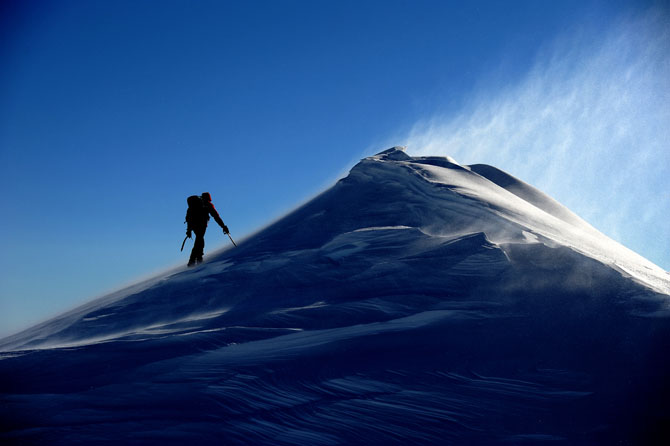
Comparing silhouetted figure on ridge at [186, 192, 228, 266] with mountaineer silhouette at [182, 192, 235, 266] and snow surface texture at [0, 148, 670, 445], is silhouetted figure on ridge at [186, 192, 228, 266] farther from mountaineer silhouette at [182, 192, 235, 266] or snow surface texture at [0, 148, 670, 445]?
snow surface texture at [0, 148, 670, 445]

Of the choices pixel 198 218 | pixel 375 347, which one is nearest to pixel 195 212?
pixel 198 218

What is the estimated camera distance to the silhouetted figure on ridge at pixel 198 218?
15.4 metres

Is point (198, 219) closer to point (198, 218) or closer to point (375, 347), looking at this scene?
point (198, 218)

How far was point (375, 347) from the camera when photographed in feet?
29.2

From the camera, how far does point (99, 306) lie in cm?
1308

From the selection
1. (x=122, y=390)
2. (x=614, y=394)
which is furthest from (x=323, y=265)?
(x=614, y=394)

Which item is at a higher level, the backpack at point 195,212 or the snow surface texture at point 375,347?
the backpack at point 195,212

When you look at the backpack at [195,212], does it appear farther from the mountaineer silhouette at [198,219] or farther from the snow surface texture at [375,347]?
the snow surface texture at [375,347]

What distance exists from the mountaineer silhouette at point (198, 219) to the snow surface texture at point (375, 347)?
1.69 metres

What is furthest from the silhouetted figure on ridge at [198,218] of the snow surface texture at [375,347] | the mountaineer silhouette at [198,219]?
the snow surface texture at [375,347]

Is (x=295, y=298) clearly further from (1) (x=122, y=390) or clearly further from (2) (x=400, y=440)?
(2) (x=400, y=440)

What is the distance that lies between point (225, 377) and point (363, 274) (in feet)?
13.4

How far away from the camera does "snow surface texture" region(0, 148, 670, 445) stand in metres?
7.23

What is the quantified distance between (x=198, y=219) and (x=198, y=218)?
1.1 inches
